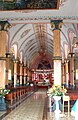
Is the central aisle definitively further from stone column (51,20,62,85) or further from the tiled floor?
stone column (51,20,62,85)

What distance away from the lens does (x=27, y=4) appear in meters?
11.5

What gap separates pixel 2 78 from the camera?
12.9 m

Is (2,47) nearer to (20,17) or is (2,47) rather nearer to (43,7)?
(20,17)

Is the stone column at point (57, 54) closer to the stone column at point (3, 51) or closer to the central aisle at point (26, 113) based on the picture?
the central aisle at point (26, 113)

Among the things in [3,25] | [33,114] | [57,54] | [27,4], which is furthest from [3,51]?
[33,114]

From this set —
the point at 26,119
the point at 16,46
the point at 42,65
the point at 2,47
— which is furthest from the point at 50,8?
the point at 42,65

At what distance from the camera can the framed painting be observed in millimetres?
11379

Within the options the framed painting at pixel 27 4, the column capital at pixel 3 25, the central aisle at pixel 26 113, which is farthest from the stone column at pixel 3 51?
the framed painting at pixel 27 4

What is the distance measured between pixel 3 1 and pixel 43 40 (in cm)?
2112

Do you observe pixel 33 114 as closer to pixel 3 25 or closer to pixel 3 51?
pixel 3 51

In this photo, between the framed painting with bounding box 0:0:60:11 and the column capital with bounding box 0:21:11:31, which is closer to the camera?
the framed painting with bounding box 0:0:60:11

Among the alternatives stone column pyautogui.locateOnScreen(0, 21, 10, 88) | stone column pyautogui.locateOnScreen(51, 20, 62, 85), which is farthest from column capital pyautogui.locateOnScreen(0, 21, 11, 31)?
stone column pyautogui.locateOnScreen(51, 20, 62, 85)

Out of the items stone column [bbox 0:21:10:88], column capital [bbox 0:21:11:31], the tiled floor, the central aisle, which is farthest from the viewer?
column capital [bbox 0:21:11:31]

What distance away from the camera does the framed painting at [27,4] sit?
11.4 metres
